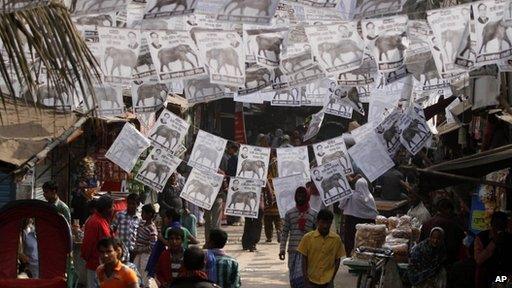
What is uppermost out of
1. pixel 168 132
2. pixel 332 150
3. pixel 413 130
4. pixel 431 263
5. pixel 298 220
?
pixel 413 130

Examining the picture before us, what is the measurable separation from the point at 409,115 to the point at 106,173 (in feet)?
26.6

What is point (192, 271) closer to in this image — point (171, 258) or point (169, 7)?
point (169, 7)

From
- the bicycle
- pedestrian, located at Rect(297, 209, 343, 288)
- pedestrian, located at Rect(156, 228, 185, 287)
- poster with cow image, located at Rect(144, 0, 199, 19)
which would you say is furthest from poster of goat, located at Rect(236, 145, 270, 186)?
poster with cow image, located at Rect(144, 0, 199, 19)

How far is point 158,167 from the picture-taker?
51.4ft

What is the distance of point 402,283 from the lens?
15.2m

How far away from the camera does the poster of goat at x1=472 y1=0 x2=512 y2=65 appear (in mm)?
12250

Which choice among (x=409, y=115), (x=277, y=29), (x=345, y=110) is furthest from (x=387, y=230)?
(x=277, y=29)

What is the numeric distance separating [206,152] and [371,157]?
2.07 metres

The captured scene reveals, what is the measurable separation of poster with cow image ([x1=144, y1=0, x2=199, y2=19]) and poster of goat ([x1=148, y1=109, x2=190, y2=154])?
3641mm

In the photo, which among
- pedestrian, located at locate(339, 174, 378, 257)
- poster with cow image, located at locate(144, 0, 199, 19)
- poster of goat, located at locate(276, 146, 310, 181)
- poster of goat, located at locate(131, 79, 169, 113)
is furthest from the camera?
pedestrian, located at locate(339, 174, 378, 257)

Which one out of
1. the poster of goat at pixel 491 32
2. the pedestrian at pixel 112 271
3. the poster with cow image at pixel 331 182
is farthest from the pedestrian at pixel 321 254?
the pedestrian at pixel 112 271

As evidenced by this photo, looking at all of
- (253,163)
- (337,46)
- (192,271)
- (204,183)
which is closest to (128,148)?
(204,183)

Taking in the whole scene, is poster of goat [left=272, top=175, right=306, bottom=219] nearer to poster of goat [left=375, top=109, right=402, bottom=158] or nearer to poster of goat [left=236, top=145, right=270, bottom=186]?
poster of goat [left=236, top=145, right=270, bottom=186]

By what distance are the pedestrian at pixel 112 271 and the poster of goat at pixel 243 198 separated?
443cm
